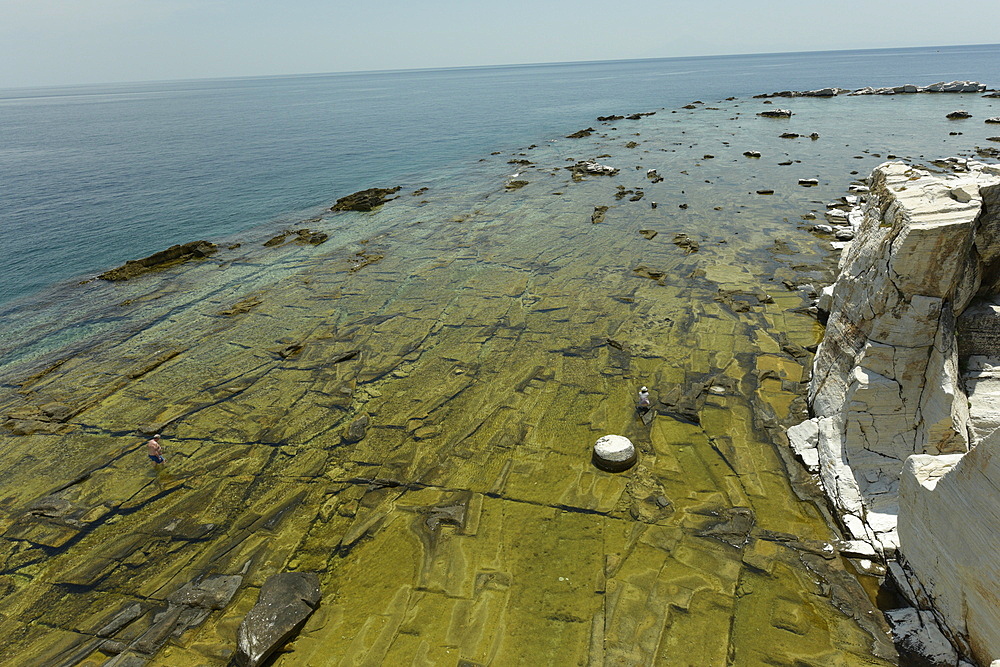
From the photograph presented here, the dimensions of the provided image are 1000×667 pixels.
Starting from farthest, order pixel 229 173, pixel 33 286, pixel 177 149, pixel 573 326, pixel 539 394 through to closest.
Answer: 1. pixel 177 149
2. pixel 229 173
3. pixel 33 286
4. pixel 573 326
5. pixel 539 394

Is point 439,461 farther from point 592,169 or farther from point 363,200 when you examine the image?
point 592,169

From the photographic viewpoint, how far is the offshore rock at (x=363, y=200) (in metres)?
36.6

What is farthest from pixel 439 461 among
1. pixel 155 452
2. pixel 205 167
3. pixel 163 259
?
pixel 205 167

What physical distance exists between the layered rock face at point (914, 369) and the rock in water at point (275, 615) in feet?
35.4

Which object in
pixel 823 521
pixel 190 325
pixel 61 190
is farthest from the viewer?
pixel 61 190

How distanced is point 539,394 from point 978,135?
58331 mm

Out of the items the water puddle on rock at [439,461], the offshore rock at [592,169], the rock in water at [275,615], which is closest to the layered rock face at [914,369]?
the water puddle on rock at [439,461]

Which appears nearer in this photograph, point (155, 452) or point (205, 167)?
point (155, 452)

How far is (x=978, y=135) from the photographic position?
4512cm

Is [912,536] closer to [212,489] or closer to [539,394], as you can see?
[539,394]

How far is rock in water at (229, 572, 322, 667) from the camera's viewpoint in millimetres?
7910

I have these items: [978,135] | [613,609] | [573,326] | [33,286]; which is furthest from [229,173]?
[978,135]

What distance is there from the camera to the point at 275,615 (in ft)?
27.6

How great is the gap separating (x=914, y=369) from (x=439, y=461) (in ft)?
36.4
